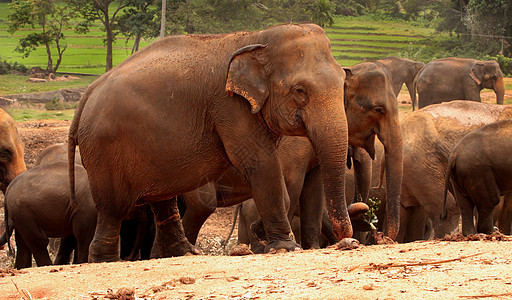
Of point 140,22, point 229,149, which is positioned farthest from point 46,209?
point 140,22

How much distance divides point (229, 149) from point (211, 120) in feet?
0.99

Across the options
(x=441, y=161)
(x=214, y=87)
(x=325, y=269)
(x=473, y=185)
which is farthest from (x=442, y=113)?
(x=325, y=269)

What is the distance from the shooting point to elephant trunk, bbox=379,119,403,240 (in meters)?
6.60

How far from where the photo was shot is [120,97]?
6.10 metres

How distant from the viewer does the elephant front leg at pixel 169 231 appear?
692 centimetres

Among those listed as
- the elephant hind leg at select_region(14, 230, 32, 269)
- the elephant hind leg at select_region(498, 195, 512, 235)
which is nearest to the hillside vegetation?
the elephant hind leg at select_region(498, 195, 512, 235)

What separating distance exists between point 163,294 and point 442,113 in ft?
20.4

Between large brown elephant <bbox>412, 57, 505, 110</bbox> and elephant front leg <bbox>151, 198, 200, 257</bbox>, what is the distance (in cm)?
1359

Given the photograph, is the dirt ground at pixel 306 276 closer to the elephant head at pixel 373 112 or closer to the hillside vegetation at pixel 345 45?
the elephant head at pixel 373 112

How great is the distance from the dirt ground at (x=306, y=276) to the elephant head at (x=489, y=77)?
46.6ft

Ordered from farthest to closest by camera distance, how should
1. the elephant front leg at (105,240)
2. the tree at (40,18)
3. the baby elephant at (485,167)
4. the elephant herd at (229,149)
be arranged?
the tree at (40,18)
the baby elephant at (485,167)
the elephant front leg at (105,240)
the elephant herd at (229,149)

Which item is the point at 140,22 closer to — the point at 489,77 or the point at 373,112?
the point at 489,77

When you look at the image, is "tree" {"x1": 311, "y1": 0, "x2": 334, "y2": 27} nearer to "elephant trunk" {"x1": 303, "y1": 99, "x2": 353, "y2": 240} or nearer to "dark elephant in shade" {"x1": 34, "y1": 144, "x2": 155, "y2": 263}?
"dark elephant in shade" {"x1": 34, "y1": 144, "x2": 155, "y2": 263}

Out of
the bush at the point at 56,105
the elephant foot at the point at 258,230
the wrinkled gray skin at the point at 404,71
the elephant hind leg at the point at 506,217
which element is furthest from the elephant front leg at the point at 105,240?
the wrinkled gray skin at the point at 404,71
